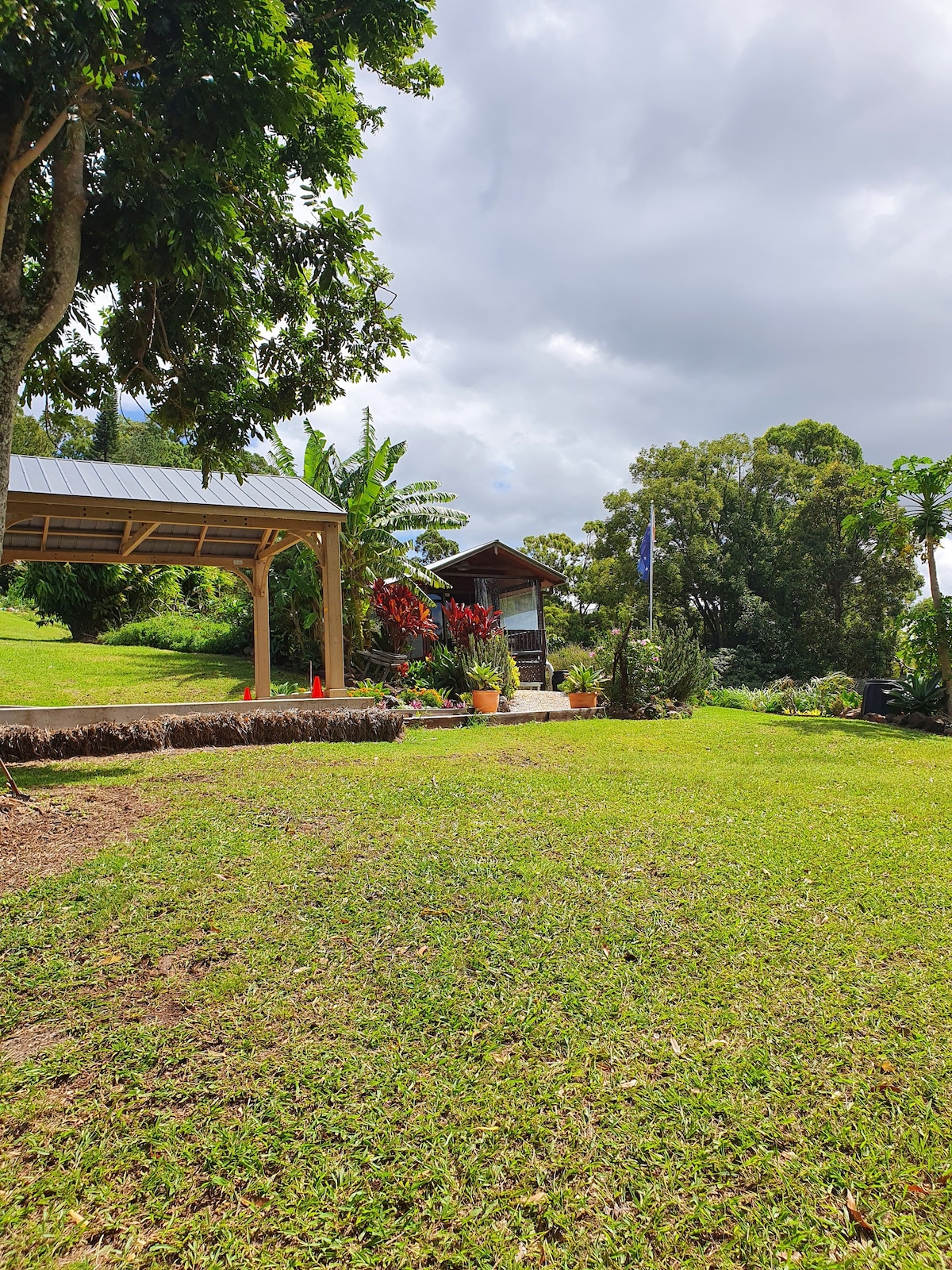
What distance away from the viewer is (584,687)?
13.5 metres

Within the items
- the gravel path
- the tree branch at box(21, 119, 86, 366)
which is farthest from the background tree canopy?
the tree branch at box(21, 119, 86, 366)

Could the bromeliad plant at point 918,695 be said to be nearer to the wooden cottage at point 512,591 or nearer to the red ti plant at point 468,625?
the red ti plant at point 468,625

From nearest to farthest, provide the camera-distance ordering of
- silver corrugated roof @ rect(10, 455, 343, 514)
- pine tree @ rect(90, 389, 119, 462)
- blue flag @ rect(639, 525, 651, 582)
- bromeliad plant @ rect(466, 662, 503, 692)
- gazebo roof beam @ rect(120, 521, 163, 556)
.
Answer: silver corrugated roof @ rect(10, 455, 343, 514), gazebo roof beam @ rect(120, 521, 163, 556), bromeliad plant @ rect(466, 662, 503, 692), blue flag @ rect(639, 525, 651, 582), pine tree @ rect(90, 389, 119, 462)

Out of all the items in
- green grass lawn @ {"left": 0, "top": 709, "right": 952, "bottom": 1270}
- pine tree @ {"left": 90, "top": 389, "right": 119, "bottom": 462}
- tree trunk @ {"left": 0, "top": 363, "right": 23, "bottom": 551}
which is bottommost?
green grass lawn @ {"left": 0, "top": 709, "right": 952, "bottom": 1270}

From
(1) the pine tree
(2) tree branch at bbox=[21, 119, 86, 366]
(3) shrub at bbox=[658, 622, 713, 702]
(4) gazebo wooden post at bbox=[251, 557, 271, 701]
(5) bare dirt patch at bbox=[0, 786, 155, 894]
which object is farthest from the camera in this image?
(1) the pine tree

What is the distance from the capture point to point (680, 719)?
1198 centimetres

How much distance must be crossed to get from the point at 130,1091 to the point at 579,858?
2.76 m

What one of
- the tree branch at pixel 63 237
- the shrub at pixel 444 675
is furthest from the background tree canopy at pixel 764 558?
the tree branch at pixel 63 237

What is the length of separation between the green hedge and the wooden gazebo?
18.9ft

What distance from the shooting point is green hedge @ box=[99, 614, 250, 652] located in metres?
18.8

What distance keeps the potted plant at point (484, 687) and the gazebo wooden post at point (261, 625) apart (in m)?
3.63

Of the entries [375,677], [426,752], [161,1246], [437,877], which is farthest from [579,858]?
[375,677]

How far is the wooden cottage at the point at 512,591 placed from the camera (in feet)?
65.6

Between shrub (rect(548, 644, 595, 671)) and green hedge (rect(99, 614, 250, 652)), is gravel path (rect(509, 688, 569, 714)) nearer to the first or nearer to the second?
shrub (rect(548, 644, 595, 671))
